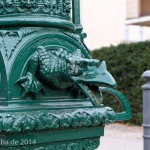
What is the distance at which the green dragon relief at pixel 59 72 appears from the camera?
153cm

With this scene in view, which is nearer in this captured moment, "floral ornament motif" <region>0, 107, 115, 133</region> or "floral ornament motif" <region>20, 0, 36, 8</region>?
"floral ornament motif" <region>0, 107, 115, 133</region>

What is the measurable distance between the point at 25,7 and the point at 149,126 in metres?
3.01

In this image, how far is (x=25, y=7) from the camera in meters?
1.60

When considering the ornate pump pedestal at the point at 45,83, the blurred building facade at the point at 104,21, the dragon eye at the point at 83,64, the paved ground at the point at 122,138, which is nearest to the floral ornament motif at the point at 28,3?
the ornate pump pedestal at the point at 45,83

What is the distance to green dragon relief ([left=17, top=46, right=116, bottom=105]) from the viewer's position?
153 cm

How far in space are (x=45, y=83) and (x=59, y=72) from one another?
7 centimetres

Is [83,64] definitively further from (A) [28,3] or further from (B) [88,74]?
(A) [28,3]

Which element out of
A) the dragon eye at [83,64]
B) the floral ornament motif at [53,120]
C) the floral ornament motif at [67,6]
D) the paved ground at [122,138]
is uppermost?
the floral ornament motif at [67,6]

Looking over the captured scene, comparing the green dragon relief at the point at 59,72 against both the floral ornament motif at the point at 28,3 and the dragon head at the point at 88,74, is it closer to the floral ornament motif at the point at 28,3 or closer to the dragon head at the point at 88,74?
the dragon head at the point at 88,74

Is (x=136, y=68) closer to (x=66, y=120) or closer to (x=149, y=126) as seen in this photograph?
(x=149, y=126)

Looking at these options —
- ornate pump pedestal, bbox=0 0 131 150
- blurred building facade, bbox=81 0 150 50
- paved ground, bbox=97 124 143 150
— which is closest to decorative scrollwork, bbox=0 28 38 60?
ornate pump pedestal, bbox=0 0 131 150

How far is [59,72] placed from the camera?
1548 millimetres

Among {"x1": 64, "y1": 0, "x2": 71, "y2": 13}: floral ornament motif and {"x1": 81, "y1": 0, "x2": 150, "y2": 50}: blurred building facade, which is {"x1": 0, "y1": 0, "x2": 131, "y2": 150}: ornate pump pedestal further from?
{"x1": 81, "y1": 0, "x2": 150, "y2": 50}: blurred building facade

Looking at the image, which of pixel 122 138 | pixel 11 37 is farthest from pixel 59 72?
pixel 122 138
